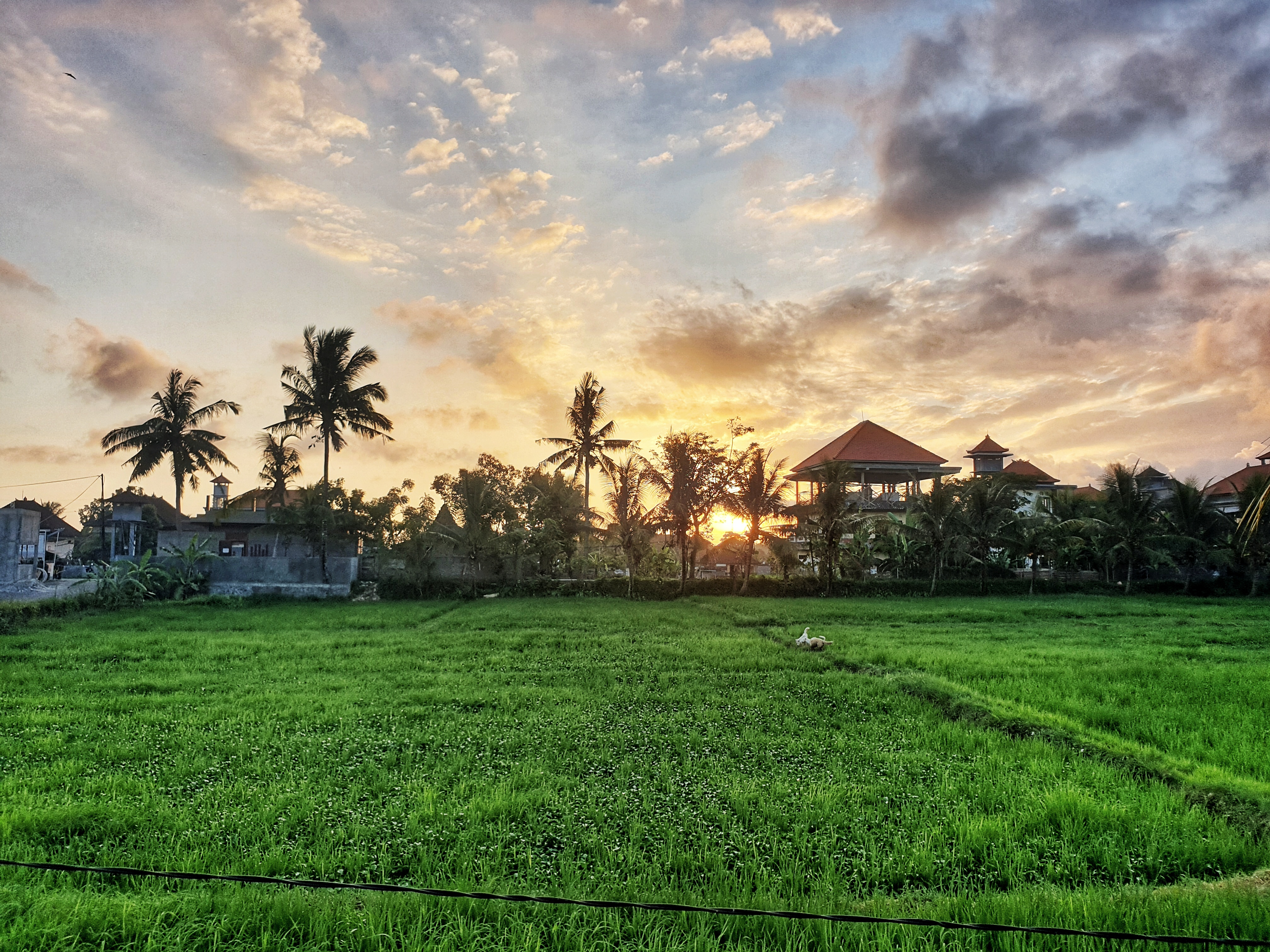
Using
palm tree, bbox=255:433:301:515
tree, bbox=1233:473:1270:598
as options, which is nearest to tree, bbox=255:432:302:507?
palm tree, bbox=255:433:301:515

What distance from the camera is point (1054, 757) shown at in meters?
6.45

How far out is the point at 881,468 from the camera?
35.5 meters

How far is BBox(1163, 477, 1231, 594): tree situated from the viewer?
28219 millimetres

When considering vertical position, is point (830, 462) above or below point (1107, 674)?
→ above

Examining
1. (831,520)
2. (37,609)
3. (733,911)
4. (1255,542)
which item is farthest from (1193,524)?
(37,609)

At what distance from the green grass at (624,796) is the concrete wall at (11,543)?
23.6 ft

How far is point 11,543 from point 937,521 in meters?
28.0

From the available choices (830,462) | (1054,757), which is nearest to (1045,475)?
(830,462)

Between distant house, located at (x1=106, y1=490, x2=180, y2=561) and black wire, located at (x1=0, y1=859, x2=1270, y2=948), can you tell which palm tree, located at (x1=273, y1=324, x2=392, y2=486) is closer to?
distant house, located at (x1=106, y1=490, x2=180, y2=561)

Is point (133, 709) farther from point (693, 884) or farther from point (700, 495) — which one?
point (700, 495)

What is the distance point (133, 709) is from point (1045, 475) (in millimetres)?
49925

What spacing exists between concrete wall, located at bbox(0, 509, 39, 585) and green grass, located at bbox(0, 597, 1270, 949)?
720cm

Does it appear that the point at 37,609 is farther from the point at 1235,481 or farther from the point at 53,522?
the point at 1235,481

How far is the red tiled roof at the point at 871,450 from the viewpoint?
35562mm
